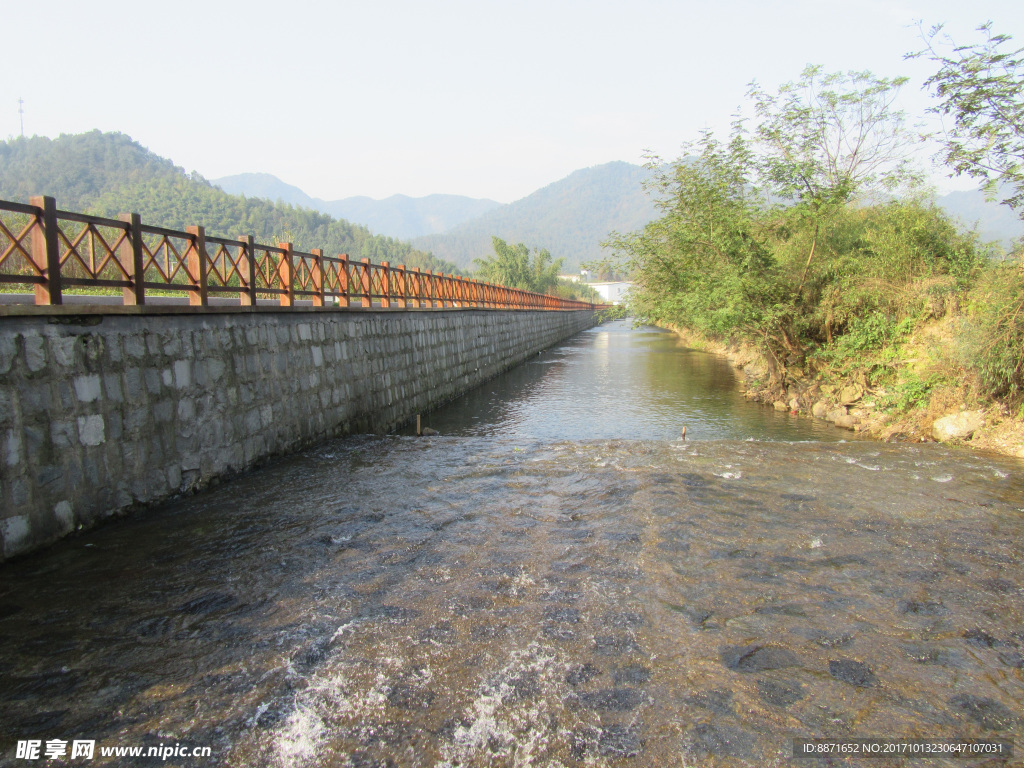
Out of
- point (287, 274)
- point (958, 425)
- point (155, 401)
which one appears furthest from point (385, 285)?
point (958, 425)

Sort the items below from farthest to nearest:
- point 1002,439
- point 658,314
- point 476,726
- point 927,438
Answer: point 658,314
point 927,438
point 1002,439
point 476,726

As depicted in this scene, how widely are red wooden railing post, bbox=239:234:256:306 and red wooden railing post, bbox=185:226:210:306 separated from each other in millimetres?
766

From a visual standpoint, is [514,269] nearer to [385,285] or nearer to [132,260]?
[385,285]

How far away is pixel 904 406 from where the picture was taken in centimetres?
1177

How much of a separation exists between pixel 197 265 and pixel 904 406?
40.4 feet

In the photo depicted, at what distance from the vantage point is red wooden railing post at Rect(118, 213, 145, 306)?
6.42 metres

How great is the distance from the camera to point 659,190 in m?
18.3

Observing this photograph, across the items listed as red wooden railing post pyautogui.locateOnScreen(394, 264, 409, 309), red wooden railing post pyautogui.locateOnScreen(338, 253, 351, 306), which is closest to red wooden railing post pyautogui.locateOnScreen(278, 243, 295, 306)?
red wooden railing post pyautogui.locateOnScreen(338, 253, 351, 306)

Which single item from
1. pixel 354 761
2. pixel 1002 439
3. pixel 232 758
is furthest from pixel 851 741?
pixel 1002 439

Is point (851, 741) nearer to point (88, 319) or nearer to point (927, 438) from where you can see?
point (88, 319)

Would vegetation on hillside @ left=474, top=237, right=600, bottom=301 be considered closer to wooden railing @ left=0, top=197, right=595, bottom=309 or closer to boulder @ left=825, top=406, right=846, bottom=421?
boulder @ left=825, top=406, right=846, bottom=421

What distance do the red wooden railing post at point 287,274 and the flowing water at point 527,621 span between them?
3164mm

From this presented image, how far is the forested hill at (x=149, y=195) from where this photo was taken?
89312 mm

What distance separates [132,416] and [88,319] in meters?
1.02
